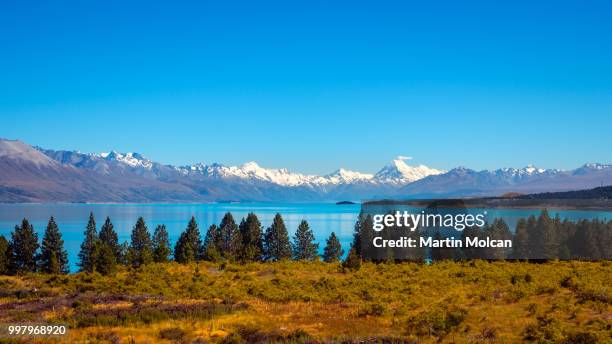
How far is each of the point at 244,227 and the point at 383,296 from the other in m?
75.3

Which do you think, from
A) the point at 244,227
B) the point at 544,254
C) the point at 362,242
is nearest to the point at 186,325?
the point at 544,254

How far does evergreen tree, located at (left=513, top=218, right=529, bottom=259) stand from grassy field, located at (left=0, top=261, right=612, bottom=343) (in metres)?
14.9

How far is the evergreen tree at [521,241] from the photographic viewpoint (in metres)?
67.2

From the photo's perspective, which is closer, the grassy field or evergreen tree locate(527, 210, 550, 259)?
the grassy field

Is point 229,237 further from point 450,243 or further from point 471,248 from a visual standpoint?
point 471,248

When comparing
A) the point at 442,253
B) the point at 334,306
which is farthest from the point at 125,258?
the point at 334,306

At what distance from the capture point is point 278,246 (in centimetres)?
11356

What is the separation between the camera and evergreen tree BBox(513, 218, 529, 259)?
6725cm

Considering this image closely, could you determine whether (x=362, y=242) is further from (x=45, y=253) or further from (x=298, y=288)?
(x=45, y=253)

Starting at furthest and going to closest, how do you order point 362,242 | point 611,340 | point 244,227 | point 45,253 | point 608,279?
point 244,227, point 45,253, point 362,242, point 608,279, point 611,340

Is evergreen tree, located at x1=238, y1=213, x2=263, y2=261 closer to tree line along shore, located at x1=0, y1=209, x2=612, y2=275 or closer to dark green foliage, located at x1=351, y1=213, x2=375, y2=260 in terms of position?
tree line along shore, located at x1=0, y1=209, x2=612, y2=275

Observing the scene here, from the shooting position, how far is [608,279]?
3878 centimetres

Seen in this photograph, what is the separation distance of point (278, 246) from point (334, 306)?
78.9 m

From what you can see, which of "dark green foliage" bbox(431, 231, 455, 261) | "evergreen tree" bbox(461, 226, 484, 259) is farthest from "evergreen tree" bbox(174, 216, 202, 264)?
"evergreen tree" bbox(461, 226, 484, 259)
